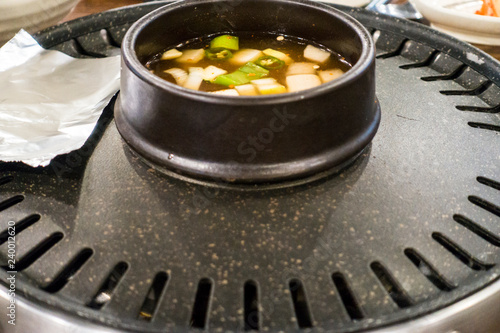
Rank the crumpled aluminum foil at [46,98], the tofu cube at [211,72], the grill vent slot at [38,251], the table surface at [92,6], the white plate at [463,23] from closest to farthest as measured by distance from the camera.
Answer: the grill vent slot at [38,251] < the crumpled aluminum foil at [46,98] < the tofu cube at [211,72] < the white plate at [463,23] < the table surface at [92,6]

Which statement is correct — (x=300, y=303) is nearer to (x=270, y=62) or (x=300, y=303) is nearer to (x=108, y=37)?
(x=270, y=62)

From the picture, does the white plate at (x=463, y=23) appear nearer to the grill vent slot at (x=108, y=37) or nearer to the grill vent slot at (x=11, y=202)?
the grill vent slot at (x=108, y=37)

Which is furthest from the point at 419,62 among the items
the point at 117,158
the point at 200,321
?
the point at 200,321

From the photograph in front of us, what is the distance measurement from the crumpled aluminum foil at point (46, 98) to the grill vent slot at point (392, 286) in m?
0.87

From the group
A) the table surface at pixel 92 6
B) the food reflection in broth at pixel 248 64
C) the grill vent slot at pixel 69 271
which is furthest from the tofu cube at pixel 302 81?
the table surface at pixel 92 6

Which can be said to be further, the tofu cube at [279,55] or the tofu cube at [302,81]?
the tofu cube at [279,55]

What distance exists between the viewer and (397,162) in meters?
1.23

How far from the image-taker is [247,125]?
1.01m

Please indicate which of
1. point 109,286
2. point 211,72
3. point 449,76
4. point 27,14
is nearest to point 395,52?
point 449,76

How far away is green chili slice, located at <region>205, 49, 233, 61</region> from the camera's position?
161cm

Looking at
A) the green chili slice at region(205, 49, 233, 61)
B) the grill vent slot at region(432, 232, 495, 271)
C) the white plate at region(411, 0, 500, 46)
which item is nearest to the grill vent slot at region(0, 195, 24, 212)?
the green chili slice at region(205, 49, 233, 61)

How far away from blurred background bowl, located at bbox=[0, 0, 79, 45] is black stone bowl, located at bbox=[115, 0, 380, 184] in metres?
0.81

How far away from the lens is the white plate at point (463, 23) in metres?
2.11

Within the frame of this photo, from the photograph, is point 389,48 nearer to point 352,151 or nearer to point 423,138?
point 423,138
